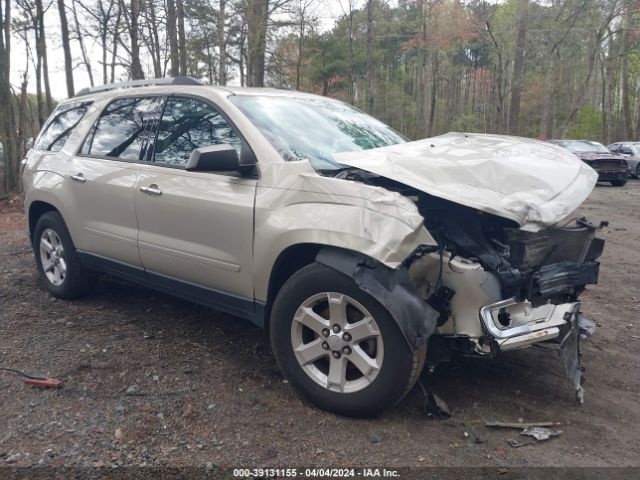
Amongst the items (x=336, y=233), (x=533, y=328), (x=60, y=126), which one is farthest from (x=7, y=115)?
(x=533, y=328)

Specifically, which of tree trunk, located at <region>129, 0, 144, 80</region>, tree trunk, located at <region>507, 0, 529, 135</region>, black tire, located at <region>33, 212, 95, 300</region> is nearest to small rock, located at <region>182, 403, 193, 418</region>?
black tire, located at <region>33, 212, 95, 300</region>

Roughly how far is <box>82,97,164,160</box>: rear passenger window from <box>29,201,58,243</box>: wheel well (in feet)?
2.58

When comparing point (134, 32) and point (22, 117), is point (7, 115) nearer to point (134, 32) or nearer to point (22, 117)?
point (22, 117)

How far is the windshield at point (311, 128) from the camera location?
3.52 metres

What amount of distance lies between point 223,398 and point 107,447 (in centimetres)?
70

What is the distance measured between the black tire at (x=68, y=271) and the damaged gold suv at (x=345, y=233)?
→ 667mm

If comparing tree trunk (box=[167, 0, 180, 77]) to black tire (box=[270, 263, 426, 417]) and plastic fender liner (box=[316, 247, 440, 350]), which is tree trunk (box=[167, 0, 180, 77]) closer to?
black tire (box=[270, 263, 426, 417])

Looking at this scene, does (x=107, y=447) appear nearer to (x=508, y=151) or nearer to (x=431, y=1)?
(x=508, y=151)

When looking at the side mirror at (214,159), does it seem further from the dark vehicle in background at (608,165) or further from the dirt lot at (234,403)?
the dark vehicle in background at (608,165)

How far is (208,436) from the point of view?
9.22 feet

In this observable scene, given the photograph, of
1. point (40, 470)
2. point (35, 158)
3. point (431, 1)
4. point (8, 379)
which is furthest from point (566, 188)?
point (431, 1)

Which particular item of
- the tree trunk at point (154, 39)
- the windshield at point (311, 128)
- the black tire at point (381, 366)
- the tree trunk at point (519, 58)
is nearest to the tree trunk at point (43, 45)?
the tree trunk at point (154, 39)

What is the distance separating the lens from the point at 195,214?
3623mm

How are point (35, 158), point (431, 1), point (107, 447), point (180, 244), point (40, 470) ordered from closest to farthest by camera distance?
point (40, 470) → point (107, 447) → point (180, 244) → point (35, 158) → point (431, 1)
